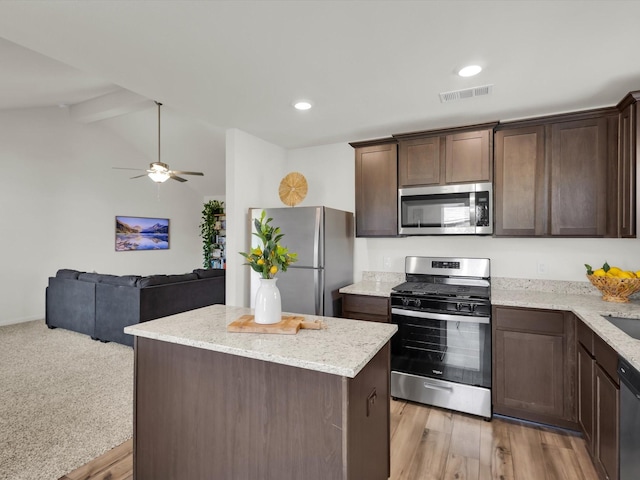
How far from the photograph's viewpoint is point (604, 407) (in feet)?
6.02

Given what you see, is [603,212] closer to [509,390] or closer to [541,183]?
[541,183]

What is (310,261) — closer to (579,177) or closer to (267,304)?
(267,304)

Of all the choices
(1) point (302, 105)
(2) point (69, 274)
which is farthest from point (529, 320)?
(2) point (69, 274)

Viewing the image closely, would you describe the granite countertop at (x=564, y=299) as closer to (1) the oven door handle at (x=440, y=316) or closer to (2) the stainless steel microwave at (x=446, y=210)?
(1) the oven door handle at (x=440, y=316)

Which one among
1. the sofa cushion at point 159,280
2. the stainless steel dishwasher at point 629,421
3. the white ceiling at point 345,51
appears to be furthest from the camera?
the sofa cushion at point 159,280

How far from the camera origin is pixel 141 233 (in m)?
7.28

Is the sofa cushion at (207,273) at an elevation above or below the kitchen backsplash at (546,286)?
below

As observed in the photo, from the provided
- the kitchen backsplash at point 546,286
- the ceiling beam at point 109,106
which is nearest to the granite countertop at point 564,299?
the kitchen backsplash at point 546,286

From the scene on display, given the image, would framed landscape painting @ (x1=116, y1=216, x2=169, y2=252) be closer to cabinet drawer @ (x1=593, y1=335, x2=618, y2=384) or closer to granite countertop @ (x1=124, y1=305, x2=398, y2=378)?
granite countertop @ (x1=124, y1=305, x2=398, y2=378)

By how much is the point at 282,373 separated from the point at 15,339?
5.07 meters

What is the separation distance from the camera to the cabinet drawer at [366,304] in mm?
3012

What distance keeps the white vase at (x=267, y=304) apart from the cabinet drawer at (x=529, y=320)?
183cm

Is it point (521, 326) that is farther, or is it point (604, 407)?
point (521, 326)

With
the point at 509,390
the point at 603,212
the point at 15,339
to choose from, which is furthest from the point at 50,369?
the point at 603,212
